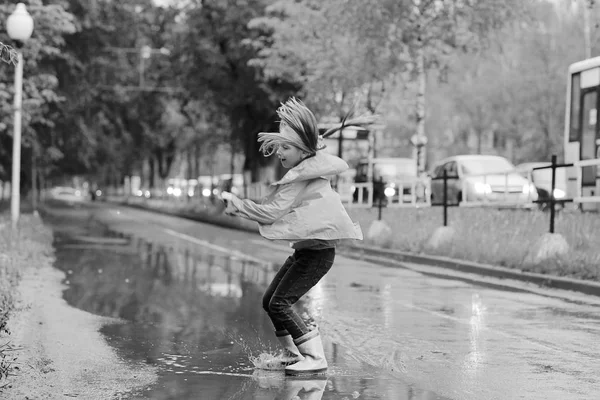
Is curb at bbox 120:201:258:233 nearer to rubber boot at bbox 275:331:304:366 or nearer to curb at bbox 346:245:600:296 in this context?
curb at bbox 346:245:600:296

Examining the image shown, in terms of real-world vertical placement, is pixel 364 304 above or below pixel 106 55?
below

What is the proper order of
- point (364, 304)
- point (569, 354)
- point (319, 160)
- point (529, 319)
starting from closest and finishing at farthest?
point (319, 160)
point (569, 354)
point (529, 319)
point (364, 304)

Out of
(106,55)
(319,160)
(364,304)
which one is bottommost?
(364,304)

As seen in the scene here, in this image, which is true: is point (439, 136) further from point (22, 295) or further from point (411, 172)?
point (22, 295)

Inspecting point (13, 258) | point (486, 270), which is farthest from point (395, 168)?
point (13, 258)

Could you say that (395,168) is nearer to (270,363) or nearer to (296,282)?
(270,363)

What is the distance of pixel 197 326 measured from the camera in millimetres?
11203

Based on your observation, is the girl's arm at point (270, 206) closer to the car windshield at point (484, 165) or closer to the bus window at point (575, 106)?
the bus window at point (575, 106)

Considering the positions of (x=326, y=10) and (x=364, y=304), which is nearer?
(x=364, y=304)

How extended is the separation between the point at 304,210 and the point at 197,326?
3511mm

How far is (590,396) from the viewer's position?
24.7 ft

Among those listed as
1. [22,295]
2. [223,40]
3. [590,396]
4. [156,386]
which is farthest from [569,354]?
[223,40]

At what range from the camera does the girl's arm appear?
310 inches

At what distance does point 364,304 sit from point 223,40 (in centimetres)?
3061
